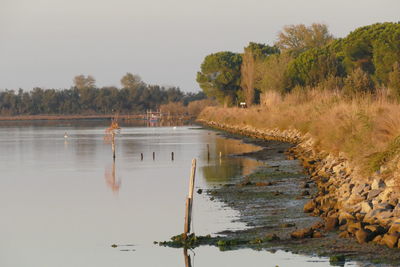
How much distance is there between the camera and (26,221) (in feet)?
82.8

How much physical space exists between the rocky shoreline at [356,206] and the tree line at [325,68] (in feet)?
77.8

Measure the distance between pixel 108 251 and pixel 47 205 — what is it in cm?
1003

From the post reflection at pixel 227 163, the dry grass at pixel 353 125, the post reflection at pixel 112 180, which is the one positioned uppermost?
the dry grass at pixel 353 125

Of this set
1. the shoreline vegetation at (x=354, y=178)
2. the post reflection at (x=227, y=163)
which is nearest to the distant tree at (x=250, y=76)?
the post reflection at (x=227, y=163)

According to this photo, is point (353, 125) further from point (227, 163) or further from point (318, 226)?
point (318, 226)

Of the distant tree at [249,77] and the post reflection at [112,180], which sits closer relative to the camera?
the post reflection at [112,180]

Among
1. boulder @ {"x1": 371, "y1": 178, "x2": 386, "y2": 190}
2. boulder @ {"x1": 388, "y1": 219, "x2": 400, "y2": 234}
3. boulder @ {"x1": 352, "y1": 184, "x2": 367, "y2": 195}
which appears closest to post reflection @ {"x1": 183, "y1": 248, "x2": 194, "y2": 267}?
boulder @ {"x1": 388, "y1": 219, "x2": 400, "y2": 234}

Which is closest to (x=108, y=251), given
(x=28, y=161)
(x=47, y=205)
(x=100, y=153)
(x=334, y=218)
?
(x=334, y=218)

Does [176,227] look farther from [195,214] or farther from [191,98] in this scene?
[191,98]

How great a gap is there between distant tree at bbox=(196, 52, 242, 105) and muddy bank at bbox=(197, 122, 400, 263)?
78.9m

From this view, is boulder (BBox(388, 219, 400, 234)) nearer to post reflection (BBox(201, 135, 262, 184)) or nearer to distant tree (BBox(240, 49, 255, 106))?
post reflection (BBox(201, 135, 262, 184))

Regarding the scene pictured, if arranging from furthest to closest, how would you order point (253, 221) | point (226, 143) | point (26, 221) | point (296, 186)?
point (226, 143) < point (296, 186) < point (26, 221) < point (253, 221)

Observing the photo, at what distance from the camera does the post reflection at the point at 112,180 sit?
33625 millimetres

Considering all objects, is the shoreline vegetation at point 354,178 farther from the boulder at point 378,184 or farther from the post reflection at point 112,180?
the post reflection at point 112,180
